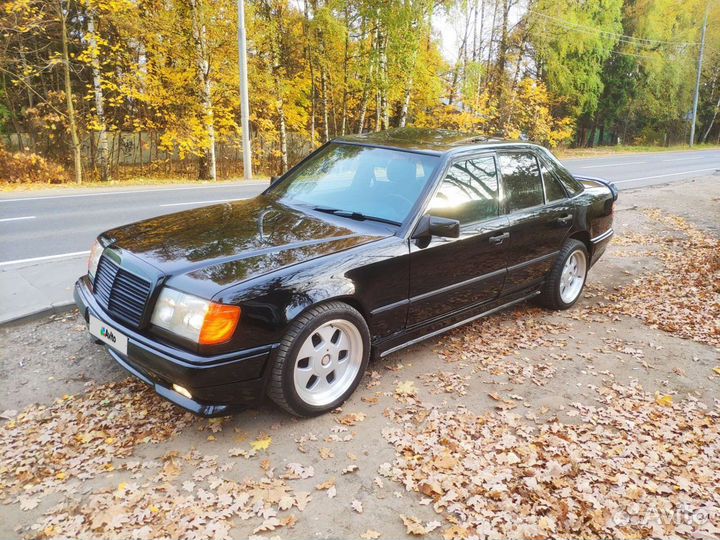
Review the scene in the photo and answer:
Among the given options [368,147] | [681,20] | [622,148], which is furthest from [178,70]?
[681,20]

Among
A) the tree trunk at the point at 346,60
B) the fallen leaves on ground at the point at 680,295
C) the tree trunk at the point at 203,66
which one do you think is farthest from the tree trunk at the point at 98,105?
the fallen leaves on ground at the point at 680,295

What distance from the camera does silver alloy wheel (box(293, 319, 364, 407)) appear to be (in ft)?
10.5

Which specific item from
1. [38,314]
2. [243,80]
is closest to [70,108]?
[243,80]

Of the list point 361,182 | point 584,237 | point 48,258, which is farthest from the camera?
point 48,258

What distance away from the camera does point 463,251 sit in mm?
4020

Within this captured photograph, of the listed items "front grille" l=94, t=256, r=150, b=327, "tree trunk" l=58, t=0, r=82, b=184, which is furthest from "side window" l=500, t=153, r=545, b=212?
"tree trunk" l=58, t=0, r=82, b=184

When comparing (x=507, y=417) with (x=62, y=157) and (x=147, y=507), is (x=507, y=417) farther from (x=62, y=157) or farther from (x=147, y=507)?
(x=62, y=157)

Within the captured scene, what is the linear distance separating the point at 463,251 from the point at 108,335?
256cm

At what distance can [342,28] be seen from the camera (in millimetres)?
18375

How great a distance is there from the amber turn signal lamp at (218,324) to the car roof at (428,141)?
2114 mm

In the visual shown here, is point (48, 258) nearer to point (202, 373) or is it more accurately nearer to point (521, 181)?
point (202, 373)

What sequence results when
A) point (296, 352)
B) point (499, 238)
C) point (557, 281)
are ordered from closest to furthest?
point (296, 352) → point (499, 238) → point (557, 281)

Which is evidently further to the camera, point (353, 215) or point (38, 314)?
point (38, 314)

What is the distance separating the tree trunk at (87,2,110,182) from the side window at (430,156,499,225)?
14.3 m
